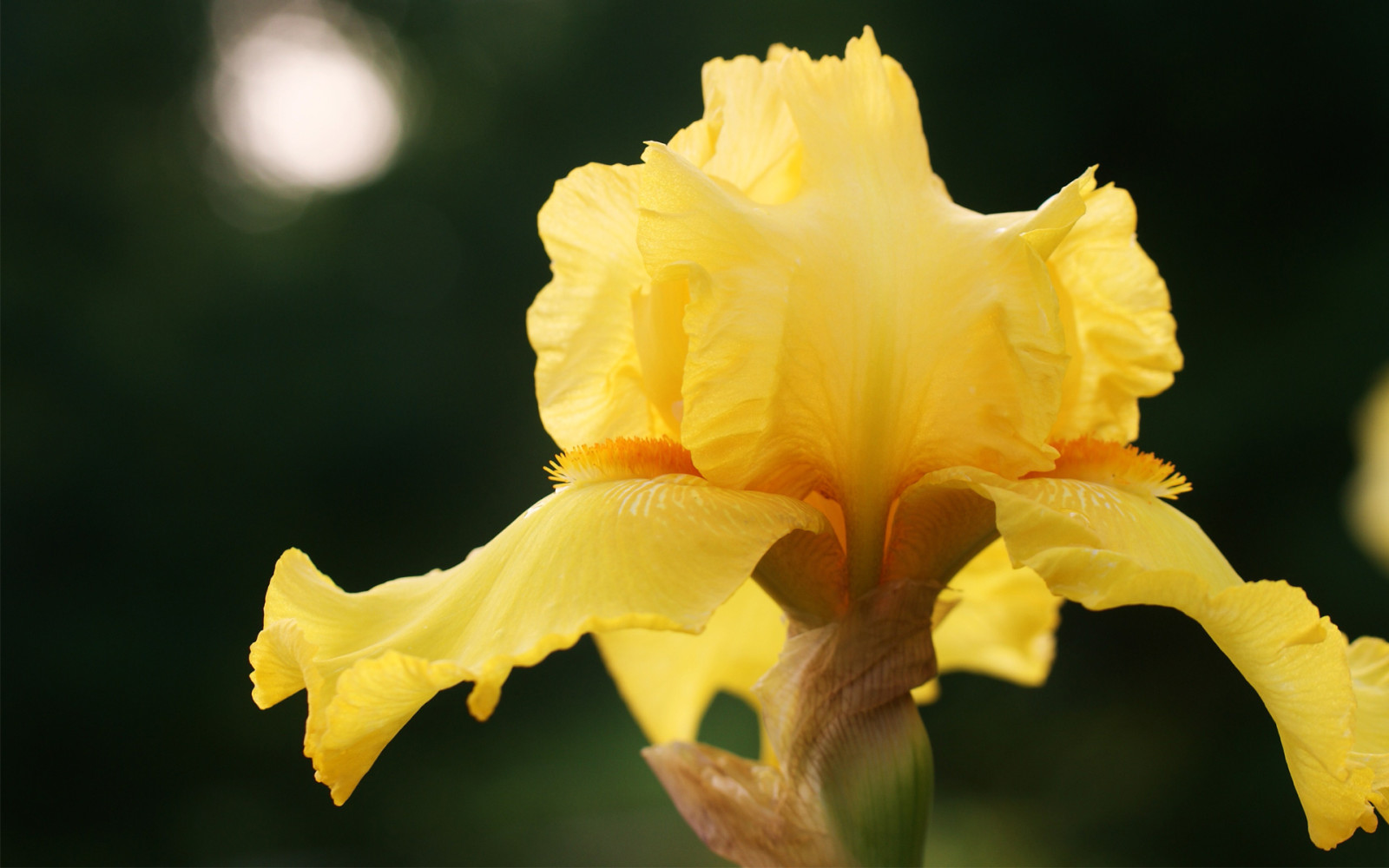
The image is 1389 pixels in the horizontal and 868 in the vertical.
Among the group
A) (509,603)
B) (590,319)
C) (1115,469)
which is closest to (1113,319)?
(1115,469)

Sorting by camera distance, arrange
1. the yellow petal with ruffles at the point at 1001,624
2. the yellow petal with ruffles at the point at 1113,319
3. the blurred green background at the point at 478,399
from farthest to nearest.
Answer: the blurred green background at the point at 478,399, the yellow petal with ruffles at the point at 1001,624, the yellow petal with ruffles at the point at 1113,319

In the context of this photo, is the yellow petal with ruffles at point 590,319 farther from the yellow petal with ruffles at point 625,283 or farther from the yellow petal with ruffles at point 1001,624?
the yellow petal with ruffles at point 1001,624

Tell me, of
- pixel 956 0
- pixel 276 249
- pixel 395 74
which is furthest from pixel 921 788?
pixel 395 74

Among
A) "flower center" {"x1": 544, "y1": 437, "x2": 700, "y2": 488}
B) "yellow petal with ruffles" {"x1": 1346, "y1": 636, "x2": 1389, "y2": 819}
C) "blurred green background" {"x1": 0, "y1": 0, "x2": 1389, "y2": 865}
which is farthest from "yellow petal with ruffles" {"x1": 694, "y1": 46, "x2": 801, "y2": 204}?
"blurred green background" {"x1": 0, "y1": 0, "x2": 1389, "y2": 865}

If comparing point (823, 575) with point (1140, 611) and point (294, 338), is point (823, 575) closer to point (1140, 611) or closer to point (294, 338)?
point (1140, 611)

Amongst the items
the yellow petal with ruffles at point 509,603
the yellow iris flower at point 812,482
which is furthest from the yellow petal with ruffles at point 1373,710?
the yellow petal with ruffles at point 509,603

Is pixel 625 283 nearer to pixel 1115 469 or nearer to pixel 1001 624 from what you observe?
pixel 1115 469
